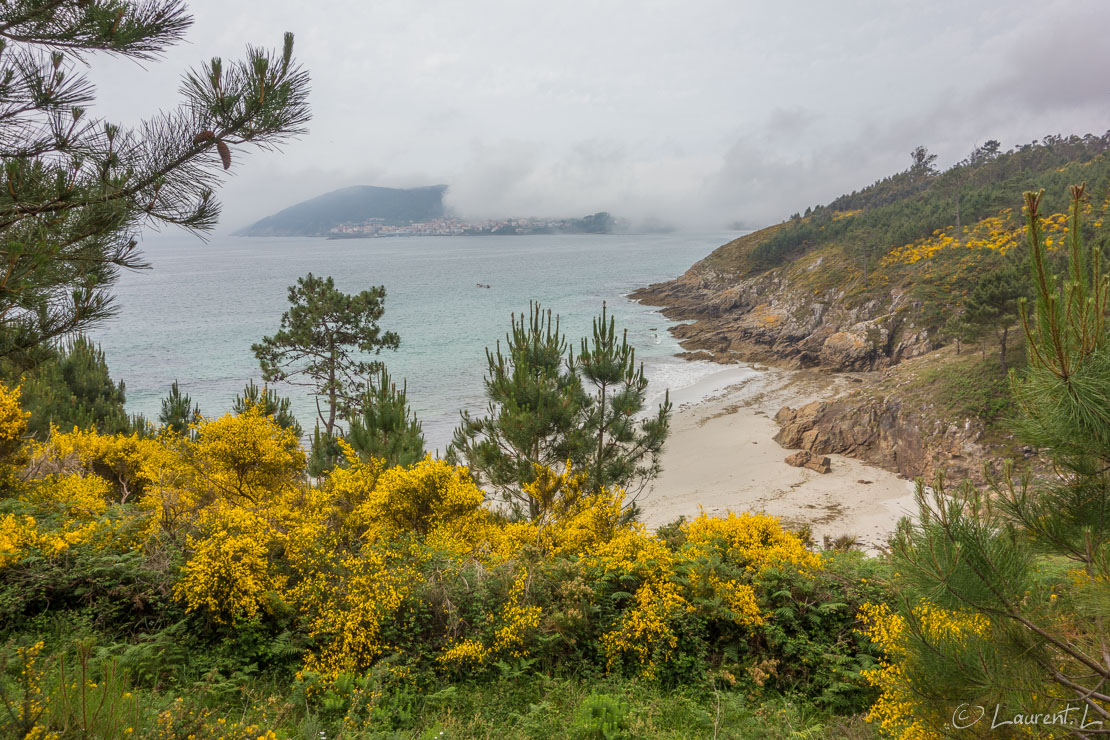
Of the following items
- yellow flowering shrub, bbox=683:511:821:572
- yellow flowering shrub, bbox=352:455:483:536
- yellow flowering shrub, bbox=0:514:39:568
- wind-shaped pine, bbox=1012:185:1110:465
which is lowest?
yellow flowering shrub, bbox=683:511:821:572

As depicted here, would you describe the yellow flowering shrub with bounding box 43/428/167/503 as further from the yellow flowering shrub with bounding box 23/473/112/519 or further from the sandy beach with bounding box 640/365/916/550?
the sandy beach with bounding box 640/365/916/550

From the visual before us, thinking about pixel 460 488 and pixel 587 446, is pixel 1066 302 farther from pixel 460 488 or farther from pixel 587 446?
pixel 587 446

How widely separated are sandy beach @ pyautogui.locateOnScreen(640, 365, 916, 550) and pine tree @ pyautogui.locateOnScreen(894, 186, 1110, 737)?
13896 mm

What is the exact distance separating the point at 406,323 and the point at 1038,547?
65667mm

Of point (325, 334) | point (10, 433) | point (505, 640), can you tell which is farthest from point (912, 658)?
point (325, 334)

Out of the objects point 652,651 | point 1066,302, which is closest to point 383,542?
point 652,651

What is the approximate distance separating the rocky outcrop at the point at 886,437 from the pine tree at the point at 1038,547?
Answer: 20.0 metres

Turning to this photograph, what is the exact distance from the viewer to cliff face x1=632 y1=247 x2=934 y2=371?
36.8 m

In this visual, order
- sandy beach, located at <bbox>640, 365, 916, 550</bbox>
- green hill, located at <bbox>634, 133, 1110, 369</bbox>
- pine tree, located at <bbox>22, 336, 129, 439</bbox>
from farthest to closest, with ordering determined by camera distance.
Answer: green hill, located at <bbox>634, 133, 1110, 369</bbox> → sandy beach, located at <bbox>640, 365, 916, 550</bbox> → pine tree, located at <bbox>22, 336, 129, 439</bbox>

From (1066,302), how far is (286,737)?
6478 millimetres

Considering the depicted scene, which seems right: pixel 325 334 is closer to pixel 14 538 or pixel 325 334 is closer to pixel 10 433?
pixel 10 433

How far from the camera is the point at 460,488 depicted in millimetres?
8977

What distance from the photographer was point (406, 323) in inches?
2552

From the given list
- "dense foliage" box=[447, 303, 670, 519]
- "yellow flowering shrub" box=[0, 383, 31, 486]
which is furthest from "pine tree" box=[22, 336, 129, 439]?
"dense foliage" box=[447, 303, 670, 519]
